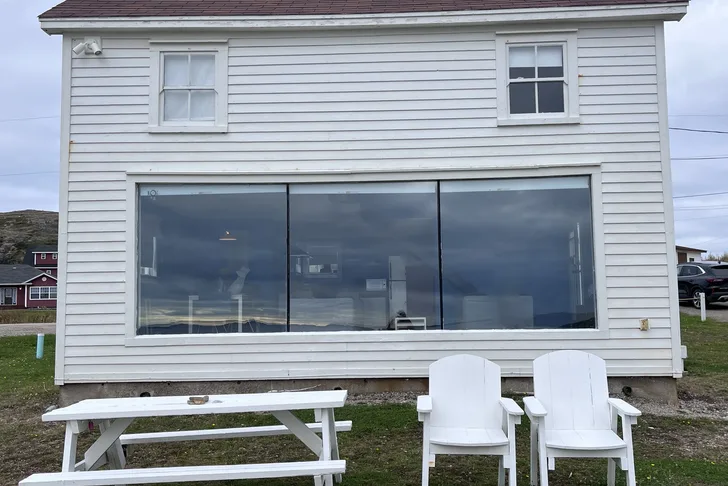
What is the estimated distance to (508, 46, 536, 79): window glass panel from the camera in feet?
24.2

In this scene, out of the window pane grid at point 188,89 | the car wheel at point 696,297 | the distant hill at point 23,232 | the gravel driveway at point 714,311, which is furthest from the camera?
the distant hill at point 23,232

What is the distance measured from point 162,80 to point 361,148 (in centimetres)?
252

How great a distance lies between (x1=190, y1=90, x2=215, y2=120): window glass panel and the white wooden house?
25 mm

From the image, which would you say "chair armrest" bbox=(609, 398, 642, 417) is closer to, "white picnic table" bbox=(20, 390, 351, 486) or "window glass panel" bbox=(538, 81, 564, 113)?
"white picnic table" bbox=(20, 390, 351, 486)

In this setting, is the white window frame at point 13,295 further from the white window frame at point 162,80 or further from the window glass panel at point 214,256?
the white window frame at point 162,80

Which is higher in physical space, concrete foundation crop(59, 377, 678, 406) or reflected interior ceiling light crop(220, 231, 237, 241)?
reflected interior ceiling light crop(220, 231, 237, 241)

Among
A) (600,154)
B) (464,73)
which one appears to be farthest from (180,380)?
(600,154)

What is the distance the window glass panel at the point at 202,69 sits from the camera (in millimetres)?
7508

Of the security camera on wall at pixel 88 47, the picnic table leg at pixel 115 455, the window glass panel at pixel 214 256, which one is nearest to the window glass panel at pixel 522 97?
the window glass panel at pixel 214 256

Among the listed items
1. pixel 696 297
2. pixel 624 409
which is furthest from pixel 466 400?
pixel 696 297

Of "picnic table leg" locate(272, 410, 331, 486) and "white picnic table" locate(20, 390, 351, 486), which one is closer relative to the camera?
"white picnic table" locate(20, 390, 351, 486)

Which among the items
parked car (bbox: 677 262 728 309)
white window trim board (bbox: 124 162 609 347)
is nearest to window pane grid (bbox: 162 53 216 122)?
white window trim board (bbox: 124 162 609 347)

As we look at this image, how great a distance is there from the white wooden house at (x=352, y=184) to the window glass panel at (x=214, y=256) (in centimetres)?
2

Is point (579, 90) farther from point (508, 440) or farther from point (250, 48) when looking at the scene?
point (508, 440)
